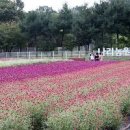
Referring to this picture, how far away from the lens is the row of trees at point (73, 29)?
2258 inches

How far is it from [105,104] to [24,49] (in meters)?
66.8

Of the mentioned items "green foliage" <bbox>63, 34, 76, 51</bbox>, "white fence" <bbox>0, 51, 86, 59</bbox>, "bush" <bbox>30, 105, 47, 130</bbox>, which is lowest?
"white fence" <bbox>0, 51, 86, 59</bbox>

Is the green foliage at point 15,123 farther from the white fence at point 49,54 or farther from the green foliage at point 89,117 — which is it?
the white fence at point 49,54

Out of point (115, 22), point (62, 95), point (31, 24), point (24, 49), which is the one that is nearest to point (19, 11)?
point (24, 49)

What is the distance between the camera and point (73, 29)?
6031 cm

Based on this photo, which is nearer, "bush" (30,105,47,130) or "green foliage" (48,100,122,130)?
"green foliage" (48,100,122,130)

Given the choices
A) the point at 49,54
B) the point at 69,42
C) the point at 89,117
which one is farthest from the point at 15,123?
the point at 69,42

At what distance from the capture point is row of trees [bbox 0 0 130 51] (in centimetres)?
5734

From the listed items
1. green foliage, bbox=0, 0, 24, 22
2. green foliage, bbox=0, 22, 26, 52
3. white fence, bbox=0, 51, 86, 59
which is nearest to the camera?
white fence, bbox=0, 51, 86, 59

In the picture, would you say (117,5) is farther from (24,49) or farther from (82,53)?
(24,49)

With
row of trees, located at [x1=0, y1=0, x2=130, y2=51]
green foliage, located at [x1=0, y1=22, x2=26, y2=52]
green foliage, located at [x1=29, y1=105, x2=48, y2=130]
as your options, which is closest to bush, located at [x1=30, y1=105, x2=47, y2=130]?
green foliage, located at [x1=29, y1=105, x2=48, y2=130]

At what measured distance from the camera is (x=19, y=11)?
86.3 m

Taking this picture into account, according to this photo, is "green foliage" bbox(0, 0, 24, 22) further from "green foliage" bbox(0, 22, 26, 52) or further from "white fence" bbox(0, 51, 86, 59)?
"white fence" bbox(0, 51, 86, 59)

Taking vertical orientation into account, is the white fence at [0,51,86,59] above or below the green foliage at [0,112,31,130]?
below
